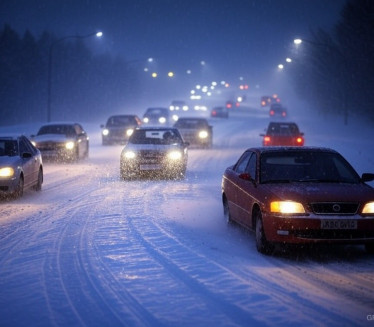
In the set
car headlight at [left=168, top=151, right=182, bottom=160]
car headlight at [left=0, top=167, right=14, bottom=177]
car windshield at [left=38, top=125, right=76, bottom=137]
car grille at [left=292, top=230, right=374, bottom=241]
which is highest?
car windshield at [left=38, top=125, right=76, bottom=137]

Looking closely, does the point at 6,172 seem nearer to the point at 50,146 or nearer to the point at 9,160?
the point at 9,160

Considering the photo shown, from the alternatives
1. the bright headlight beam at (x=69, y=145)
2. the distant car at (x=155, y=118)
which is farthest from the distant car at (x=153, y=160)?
the distant car at (x=155, y=118)

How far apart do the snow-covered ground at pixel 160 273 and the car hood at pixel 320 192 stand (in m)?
0.80

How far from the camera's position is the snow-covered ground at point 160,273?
6105mm

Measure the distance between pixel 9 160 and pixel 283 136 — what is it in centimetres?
1738

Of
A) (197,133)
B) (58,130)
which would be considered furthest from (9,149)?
(197,133)

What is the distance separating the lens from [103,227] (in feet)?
36.1

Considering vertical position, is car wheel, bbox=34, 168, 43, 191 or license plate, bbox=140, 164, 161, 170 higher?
license plate, bbox=140, 164, 161, 170

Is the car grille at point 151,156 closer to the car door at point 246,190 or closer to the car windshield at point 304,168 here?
the car door at point 246,190

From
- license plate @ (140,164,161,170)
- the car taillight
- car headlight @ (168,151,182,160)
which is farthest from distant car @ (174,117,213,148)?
license plate @ (140,164,161,170)

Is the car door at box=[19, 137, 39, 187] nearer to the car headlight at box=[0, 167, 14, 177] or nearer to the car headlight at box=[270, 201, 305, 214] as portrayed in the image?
the car headlight at box=[0, 167, 14, 177]

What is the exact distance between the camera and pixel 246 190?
10023mm

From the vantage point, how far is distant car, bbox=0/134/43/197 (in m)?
14.6

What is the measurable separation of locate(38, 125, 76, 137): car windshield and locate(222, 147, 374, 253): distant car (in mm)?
17483
